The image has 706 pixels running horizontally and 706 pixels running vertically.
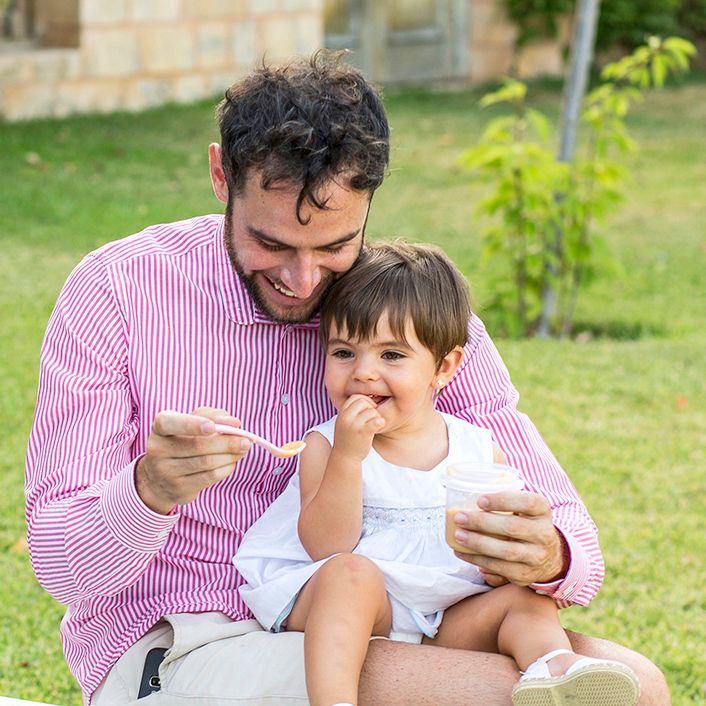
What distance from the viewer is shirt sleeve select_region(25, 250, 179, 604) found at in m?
2.19

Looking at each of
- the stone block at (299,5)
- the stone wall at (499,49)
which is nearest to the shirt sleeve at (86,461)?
the stone block at (299,5)

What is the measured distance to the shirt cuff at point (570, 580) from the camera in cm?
236

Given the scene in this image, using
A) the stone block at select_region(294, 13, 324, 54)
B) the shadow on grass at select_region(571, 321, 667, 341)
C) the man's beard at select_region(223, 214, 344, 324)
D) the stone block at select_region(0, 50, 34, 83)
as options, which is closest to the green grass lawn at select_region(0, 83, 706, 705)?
the shadow on grass at select_region(571, 321, 667, 341)

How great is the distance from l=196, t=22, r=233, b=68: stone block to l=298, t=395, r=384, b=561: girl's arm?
10222 millimetres

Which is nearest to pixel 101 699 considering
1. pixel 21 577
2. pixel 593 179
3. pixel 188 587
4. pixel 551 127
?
pixel 188 587

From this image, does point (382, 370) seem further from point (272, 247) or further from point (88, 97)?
point (88, 97)

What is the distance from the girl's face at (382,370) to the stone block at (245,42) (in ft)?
33.2

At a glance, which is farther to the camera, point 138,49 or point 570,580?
point 138,49

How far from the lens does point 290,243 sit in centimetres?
242

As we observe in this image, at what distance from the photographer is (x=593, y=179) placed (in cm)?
674

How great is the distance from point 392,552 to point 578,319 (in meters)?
5.21

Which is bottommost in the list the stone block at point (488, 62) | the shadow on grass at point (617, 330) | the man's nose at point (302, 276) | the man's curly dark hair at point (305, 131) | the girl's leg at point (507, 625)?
the shadow on grass at point (617, 330)

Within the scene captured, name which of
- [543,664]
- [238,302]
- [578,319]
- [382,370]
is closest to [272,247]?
[238,302]

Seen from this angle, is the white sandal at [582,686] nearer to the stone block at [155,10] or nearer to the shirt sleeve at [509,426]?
the shirt sleeve at [509,426]
